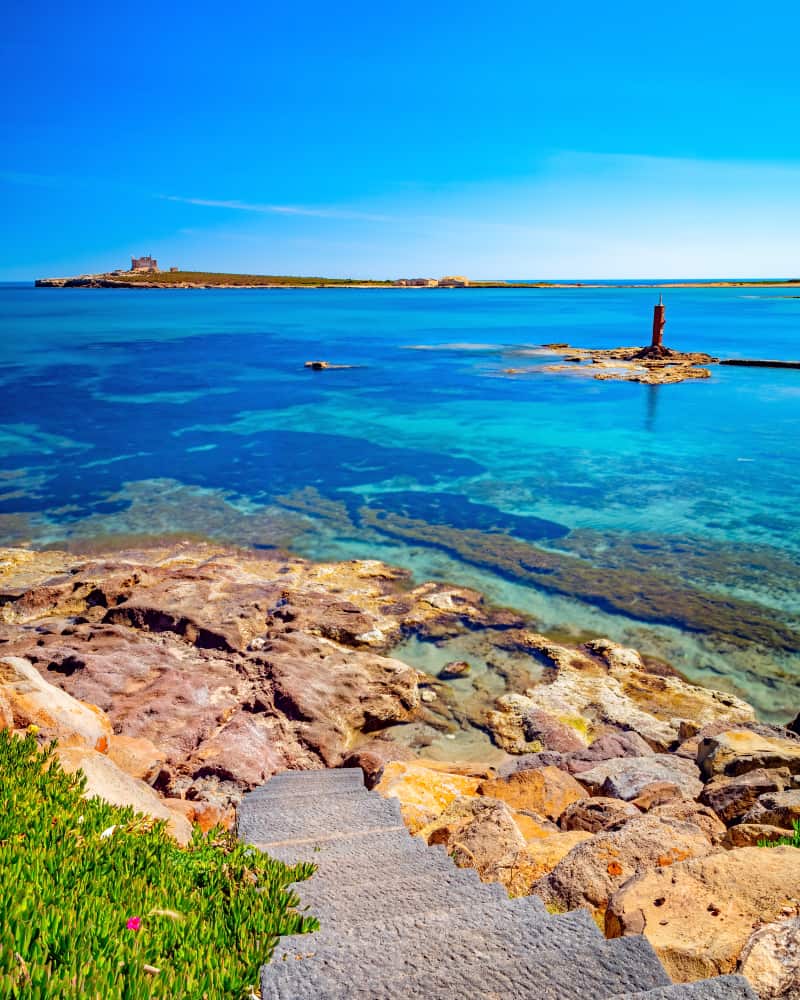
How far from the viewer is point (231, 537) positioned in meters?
17.7

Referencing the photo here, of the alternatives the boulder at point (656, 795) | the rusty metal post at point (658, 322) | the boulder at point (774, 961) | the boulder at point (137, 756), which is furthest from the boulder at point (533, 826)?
the rusty metal post at point (658, 322)

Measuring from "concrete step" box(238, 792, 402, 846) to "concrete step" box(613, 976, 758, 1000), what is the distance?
3.32m

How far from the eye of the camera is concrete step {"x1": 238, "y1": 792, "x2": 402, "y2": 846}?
5645 millimetres

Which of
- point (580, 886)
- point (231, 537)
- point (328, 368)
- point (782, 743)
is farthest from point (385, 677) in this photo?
point (328, 368)

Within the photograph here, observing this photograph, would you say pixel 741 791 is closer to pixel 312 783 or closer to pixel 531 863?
pixel 531 863

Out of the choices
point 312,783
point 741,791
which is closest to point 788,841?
point 741,791

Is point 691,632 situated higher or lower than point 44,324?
lower

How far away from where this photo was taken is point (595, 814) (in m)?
6.55

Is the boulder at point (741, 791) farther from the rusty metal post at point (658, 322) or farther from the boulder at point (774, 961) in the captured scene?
the rusty metal post at point (658, 322)

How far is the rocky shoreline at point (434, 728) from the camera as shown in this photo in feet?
13.9

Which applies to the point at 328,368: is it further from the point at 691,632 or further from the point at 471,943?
the point at 471,943

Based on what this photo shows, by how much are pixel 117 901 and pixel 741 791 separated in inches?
227

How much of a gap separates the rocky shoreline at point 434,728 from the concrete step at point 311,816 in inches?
19.0

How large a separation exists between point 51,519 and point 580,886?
718 inches
